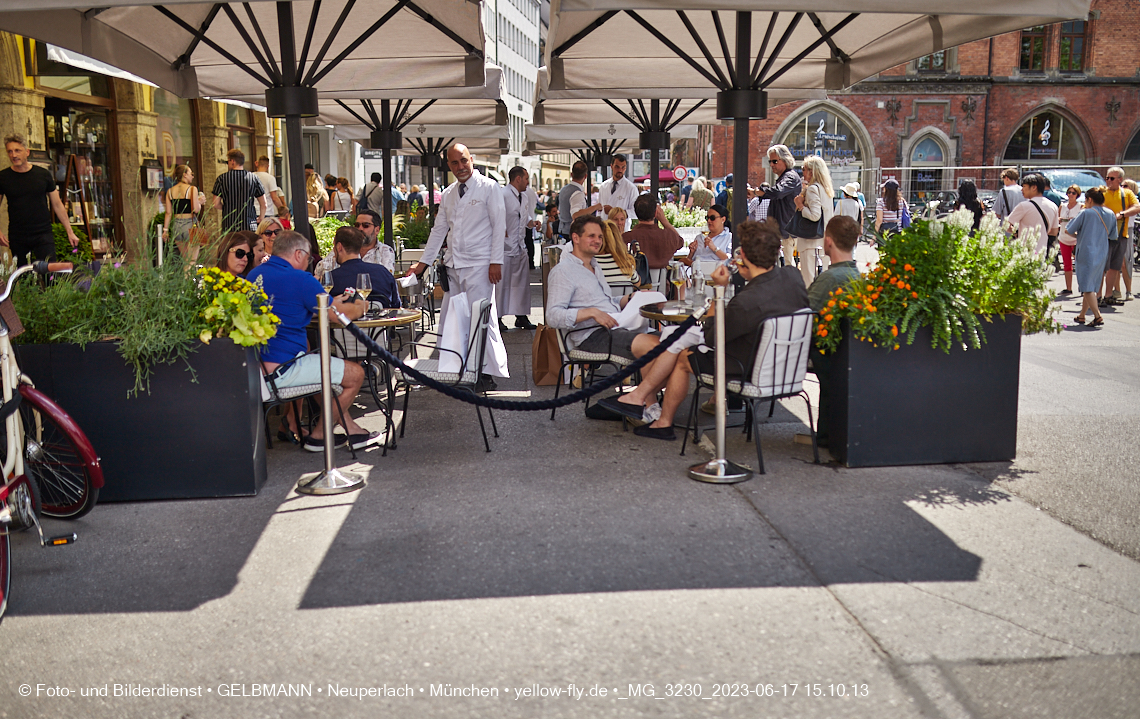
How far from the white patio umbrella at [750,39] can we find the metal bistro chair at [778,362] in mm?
1727

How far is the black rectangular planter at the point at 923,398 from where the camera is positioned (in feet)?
19.6

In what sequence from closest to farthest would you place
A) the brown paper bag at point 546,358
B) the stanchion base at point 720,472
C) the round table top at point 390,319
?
1. the stanchion base at point 720,472
2. the round table top at point 390,319
3. the brown paper bag at point 546,358

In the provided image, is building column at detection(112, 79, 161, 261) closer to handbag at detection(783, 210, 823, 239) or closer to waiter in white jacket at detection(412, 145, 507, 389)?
waiter in white jacket at detection(412, 145, 507, 389)

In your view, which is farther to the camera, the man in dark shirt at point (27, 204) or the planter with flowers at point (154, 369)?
the man in dark shirt at point (27, 204)

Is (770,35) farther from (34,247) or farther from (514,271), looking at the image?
(34,247)

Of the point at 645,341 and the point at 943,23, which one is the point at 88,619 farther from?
the point at 943,23

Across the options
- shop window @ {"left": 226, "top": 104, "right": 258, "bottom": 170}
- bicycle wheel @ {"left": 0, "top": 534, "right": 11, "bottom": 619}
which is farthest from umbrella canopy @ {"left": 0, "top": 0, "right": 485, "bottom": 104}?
shop window @ {"left": 226, "top": 104, "right": 258, "bottom": 170}

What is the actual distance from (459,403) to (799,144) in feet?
121

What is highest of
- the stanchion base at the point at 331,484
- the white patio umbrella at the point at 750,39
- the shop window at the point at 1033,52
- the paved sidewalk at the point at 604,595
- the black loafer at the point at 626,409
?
the shop window at the point at 1033,52

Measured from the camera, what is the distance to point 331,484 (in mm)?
5758

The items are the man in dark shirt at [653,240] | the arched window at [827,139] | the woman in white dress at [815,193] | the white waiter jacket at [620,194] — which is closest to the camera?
the man in dark shirt at [653,240]

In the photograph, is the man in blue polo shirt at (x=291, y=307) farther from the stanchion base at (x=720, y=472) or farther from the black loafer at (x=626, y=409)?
the stanchion base at (x=720, y=472)

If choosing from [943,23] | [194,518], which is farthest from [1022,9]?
[194,518]

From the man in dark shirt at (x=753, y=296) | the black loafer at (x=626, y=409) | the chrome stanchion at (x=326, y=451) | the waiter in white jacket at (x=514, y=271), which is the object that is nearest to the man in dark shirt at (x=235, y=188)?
the waiter in white jacket at (x=514, y=271)
